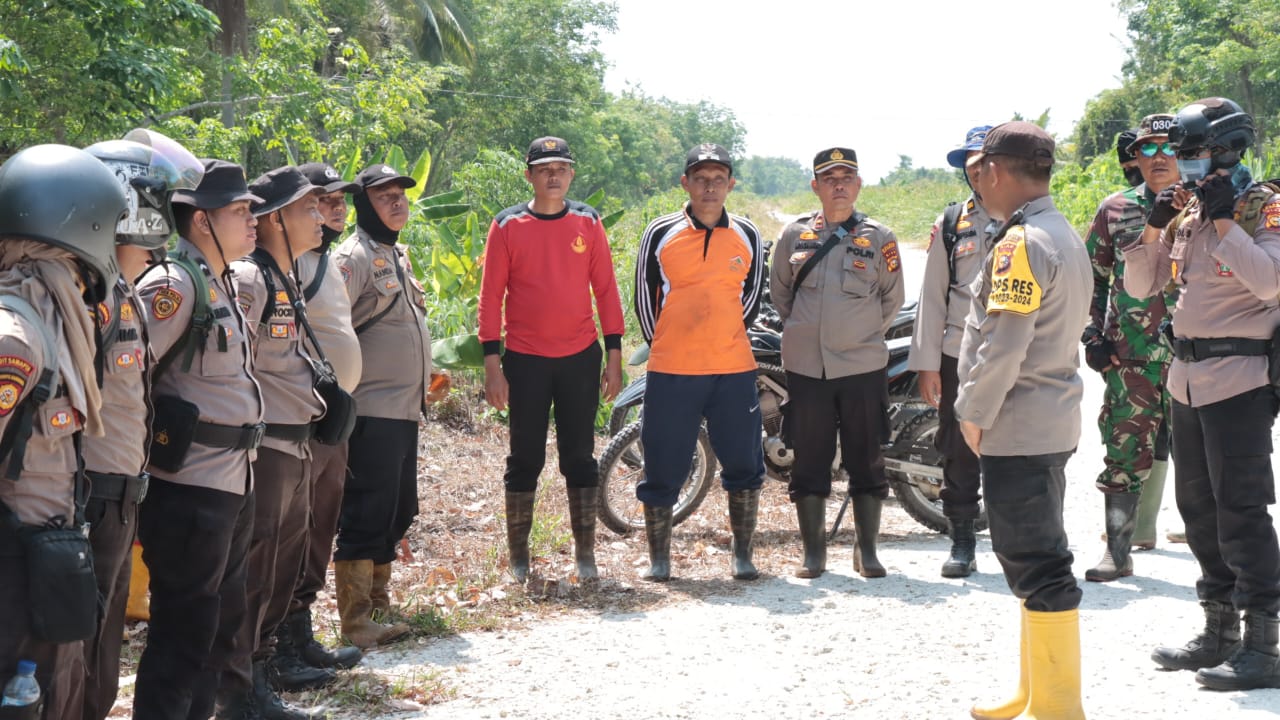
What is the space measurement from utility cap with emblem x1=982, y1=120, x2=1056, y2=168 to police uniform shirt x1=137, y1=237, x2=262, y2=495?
8.74ft

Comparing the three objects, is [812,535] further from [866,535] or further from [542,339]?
[542,339]

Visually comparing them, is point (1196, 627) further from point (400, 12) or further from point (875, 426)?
point (400, 12)

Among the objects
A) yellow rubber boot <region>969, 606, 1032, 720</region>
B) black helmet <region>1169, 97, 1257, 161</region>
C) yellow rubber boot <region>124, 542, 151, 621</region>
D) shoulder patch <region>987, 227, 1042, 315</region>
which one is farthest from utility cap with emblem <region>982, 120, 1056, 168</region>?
yellow rubber boot <region>124, 542, 151, 621</region>

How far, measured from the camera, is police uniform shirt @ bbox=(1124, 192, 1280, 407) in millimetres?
4547

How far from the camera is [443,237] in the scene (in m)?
10.7

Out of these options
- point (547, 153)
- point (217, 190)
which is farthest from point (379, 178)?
point (217, 190)

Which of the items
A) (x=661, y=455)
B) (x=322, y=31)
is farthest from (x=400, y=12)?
(x=661, y=455)

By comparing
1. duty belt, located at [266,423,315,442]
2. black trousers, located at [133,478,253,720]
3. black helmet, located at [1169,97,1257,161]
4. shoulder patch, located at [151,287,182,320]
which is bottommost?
black trousers, located at [133,478,253,720]

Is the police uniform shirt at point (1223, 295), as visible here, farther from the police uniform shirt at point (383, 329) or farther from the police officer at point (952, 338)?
the police uniform shirt at point (383, 329)

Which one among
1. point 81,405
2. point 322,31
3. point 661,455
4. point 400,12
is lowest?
point 661,455

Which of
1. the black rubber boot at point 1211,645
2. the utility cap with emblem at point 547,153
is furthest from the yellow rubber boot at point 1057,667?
the utility cap with emblem at point 547,153

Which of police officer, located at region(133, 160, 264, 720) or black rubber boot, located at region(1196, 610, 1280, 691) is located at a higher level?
police officer, located at region(133, 160, 264, 720)

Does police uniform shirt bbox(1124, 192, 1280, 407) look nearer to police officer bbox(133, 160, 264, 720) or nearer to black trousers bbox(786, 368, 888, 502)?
black trousers bbox(786, 368, 888, 502)

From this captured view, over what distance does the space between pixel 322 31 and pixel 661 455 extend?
1947 centimetres
